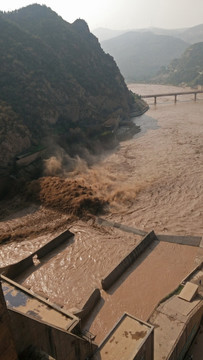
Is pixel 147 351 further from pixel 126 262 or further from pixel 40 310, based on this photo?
pixel 126 262

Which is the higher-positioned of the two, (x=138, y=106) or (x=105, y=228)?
(x=138, y=106)

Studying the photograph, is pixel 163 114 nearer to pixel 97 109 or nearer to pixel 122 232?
pixel 97 109

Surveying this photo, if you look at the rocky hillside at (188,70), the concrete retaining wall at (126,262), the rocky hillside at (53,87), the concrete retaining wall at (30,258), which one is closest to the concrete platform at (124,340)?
the concrete retaining wall at (126,262)

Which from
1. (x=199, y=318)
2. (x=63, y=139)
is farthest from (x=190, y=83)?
(x=199, y=318)

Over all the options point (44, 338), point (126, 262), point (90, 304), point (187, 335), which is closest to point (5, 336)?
point (44, 338)

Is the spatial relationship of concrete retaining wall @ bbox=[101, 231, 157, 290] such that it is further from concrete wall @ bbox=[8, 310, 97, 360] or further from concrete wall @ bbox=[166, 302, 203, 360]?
concrete wall @ bbox=[8, 310, 97, 360]

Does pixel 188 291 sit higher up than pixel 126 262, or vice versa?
pixel 188 291

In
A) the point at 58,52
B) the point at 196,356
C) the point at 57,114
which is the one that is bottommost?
the point at 196,356
